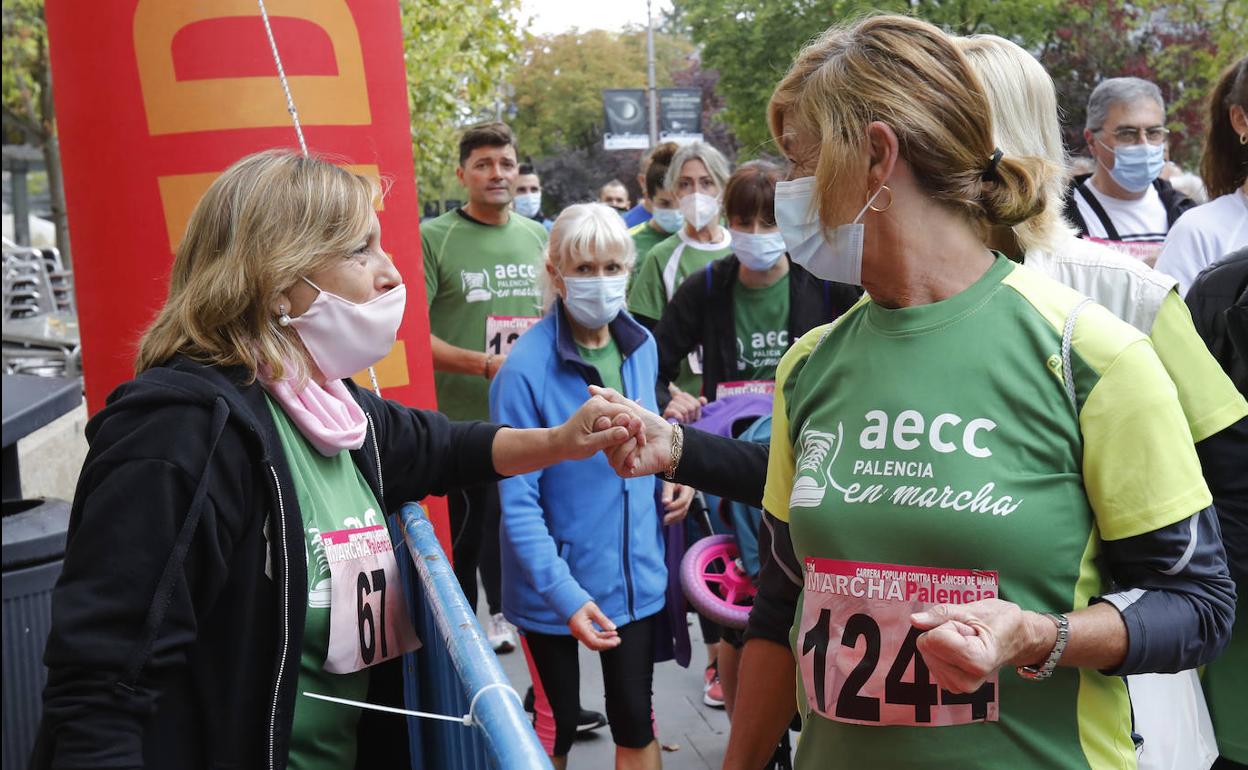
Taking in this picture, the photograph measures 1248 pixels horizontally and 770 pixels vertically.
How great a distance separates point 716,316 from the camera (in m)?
5.19

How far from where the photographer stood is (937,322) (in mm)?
1990

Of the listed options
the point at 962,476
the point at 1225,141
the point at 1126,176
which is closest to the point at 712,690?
the point at 1126,176

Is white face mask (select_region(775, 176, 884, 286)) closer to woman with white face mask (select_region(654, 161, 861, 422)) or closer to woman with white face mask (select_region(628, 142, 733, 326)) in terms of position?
woman with white face mask (select_region(654, 161, 861, 422))

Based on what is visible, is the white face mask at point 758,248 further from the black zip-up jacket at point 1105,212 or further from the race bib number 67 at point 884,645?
the race bib number 67 at point 884,645

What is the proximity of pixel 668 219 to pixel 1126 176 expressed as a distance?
3.63m

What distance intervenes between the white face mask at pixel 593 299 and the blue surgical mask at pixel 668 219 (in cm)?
422

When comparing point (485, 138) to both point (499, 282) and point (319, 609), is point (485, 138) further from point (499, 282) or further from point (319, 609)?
point (319, 609)

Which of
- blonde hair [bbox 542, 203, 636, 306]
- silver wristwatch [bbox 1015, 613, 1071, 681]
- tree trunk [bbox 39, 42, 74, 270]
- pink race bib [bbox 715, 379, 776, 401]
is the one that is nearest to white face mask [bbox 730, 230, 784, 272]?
pink race bib [bbox 715, 379, 776, 401]

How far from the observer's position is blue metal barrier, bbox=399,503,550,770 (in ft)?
5.58

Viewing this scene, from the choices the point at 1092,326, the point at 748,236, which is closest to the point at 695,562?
the point at 748,236

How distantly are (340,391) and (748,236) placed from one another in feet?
8.44

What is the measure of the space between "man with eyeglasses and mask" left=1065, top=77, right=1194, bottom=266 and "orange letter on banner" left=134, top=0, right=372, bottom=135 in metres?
3.08

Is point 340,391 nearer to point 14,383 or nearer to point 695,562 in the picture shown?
point 695,562

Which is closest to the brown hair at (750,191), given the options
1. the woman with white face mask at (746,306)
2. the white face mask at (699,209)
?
the woman with white face mask at (746,306)
